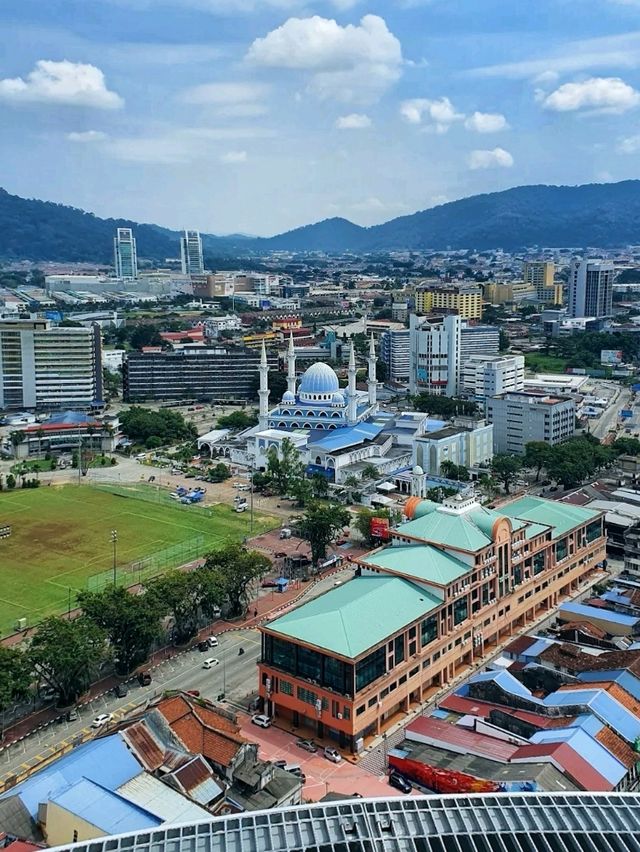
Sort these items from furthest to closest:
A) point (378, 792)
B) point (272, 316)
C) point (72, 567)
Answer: point (272, 316)
point (72, 567)
point (378, 792)

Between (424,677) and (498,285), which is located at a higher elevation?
(498,285)

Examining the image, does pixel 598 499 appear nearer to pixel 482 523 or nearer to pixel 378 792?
pixel 482 523

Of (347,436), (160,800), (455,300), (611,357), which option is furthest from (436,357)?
(160,800)

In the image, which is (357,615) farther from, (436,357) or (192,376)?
(436,357)

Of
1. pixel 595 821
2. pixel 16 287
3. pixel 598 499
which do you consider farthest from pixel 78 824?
pixel 16 287

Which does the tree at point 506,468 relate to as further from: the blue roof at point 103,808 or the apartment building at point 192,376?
the apartment building at point 192,376

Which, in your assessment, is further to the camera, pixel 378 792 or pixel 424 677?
pixel 424 677
